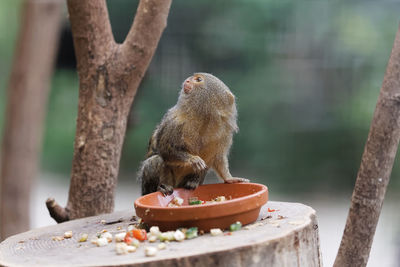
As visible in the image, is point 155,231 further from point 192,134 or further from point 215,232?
point 192,134

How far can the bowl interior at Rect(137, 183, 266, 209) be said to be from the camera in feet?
8.68

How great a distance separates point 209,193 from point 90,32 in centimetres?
131

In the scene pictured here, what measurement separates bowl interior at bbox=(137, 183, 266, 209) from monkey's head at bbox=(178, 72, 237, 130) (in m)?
0.43

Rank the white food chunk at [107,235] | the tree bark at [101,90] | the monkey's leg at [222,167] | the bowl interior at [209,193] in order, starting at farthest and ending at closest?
the tree bark at [101,90], the monkey's leg at [222,167], the bowl interior at [209,193], the white food chunk at [107,235]

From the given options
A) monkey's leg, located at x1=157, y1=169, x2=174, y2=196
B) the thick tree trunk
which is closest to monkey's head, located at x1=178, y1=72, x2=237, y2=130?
monkey's leg, located at x1=157, y1=169, x2=174, y2=196

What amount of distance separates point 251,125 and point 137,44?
3182 millimetres

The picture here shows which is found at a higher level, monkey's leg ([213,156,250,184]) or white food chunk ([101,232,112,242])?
monkey's leg ([213,156,250,184])

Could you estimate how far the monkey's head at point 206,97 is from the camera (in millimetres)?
2988

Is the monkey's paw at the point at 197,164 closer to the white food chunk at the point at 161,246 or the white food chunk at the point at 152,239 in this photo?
the white food chunk at the point at 152,239

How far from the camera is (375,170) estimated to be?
2535 millimetres

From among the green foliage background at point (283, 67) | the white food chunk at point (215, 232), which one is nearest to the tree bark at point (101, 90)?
the white food chunk at point (215, 232)

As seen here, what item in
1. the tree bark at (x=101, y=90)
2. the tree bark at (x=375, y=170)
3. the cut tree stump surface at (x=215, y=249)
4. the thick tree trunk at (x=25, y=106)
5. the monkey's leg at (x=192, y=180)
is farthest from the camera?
the thick tree trunk at (x=25, y=106)

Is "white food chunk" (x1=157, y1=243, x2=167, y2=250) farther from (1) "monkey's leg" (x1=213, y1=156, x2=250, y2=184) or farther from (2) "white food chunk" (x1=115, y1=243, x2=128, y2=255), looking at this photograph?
(1) "monkey's leg" (x1=213, y1=156, x2=250, y2=184)

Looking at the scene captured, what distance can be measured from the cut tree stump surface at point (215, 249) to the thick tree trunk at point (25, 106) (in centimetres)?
239
